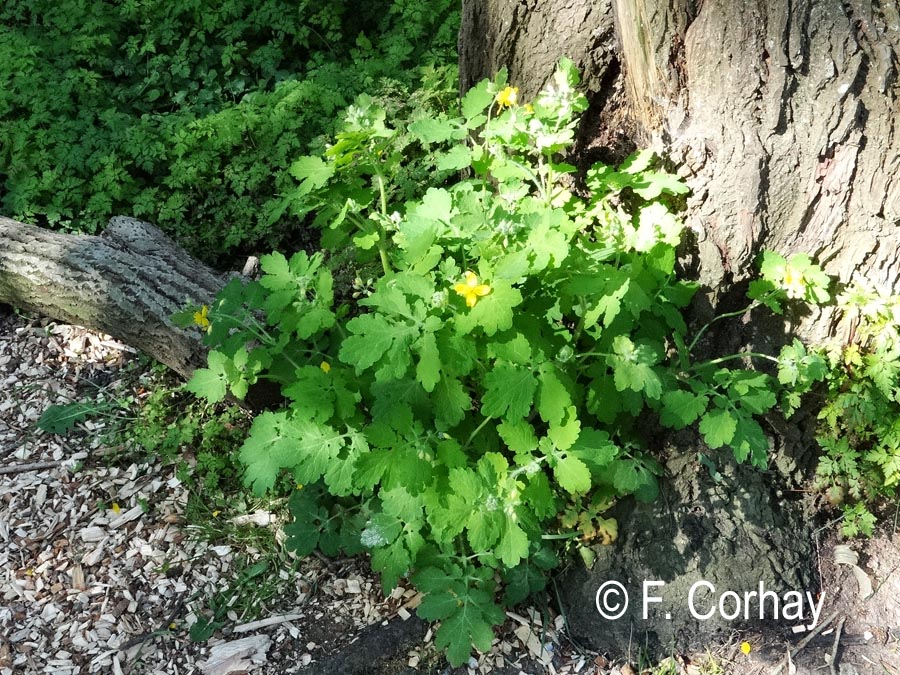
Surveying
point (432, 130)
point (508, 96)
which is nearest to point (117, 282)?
point (432, 130)

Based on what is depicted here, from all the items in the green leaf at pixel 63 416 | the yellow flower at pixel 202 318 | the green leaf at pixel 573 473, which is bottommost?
the green leaf at pixel 63 416

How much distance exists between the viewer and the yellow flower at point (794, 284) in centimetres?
213

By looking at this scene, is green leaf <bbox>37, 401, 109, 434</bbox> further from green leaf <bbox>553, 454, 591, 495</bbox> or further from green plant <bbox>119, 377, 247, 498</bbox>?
green leaf <bbox>553, 454, 591, 495</bbox>

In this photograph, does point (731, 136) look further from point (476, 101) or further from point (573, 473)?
point (573, 473)

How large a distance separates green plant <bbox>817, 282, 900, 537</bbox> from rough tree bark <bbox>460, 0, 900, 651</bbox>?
9 cm

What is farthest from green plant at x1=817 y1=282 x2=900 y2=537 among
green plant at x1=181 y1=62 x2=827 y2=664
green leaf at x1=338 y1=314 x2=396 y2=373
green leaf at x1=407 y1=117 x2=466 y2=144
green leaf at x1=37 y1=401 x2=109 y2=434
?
green leaf at x1=37 y1=401 x2=109 y2=434

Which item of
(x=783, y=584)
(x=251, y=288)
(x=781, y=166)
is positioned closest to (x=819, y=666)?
(x=783, y=584)

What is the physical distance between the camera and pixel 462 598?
92.2 inches

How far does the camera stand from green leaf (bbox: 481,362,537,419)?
77.4 inches

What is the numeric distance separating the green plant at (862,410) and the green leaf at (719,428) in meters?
0.57

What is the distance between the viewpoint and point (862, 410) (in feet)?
7.75

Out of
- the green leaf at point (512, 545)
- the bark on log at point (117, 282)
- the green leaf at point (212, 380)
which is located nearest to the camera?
the green leaf at point (512, 545)

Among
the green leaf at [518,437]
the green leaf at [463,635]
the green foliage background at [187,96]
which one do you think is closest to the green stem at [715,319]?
the green leaf at [518,437]

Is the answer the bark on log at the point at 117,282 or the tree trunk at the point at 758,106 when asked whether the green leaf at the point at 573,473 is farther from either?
the bark on log at the point at 117,282
